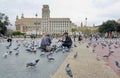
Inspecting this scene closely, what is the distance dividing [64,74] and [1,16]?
8979 cm

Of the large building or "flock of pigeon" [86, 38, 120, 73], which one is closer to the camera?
"flock of pigeon" [86, 38, 120, 73]

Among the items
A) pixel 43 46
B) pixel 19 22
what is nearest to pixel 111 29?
pixel 19 22

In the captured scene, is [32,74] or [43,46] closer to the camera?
[32,74]

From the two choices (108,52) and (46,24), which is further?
(46,24)

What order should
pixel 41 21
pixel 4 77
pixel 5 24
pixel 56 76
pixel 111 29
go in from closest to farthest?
pixel 4 77
pixel 56 76
pixel 5 24
pixel 111 29
pixel 41 21

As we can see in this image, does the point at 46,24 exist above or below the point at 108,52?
above

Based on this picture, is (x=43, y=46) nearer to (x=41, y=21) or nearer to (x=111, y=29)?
(x=111, y=29)

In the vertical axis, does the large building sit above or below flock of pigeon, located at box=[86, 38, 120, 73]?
above

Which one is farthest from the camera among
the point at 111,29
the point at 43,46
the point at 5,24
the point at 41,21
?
the point at 41,21

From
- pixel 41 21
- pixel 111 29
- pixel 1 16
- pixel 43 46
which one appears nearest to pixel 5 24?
pixel 1 16

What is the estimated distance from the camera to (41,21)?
162250 mm

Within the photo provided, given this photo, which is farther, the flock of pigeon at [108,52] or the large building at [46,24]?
the large building at [46,24]

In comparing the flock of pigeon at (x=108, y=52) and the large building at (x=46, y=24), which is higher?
the large building at (x=46, y=24)

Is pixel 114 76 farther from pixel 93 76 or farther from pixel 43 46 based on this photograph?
pixel 43 46
